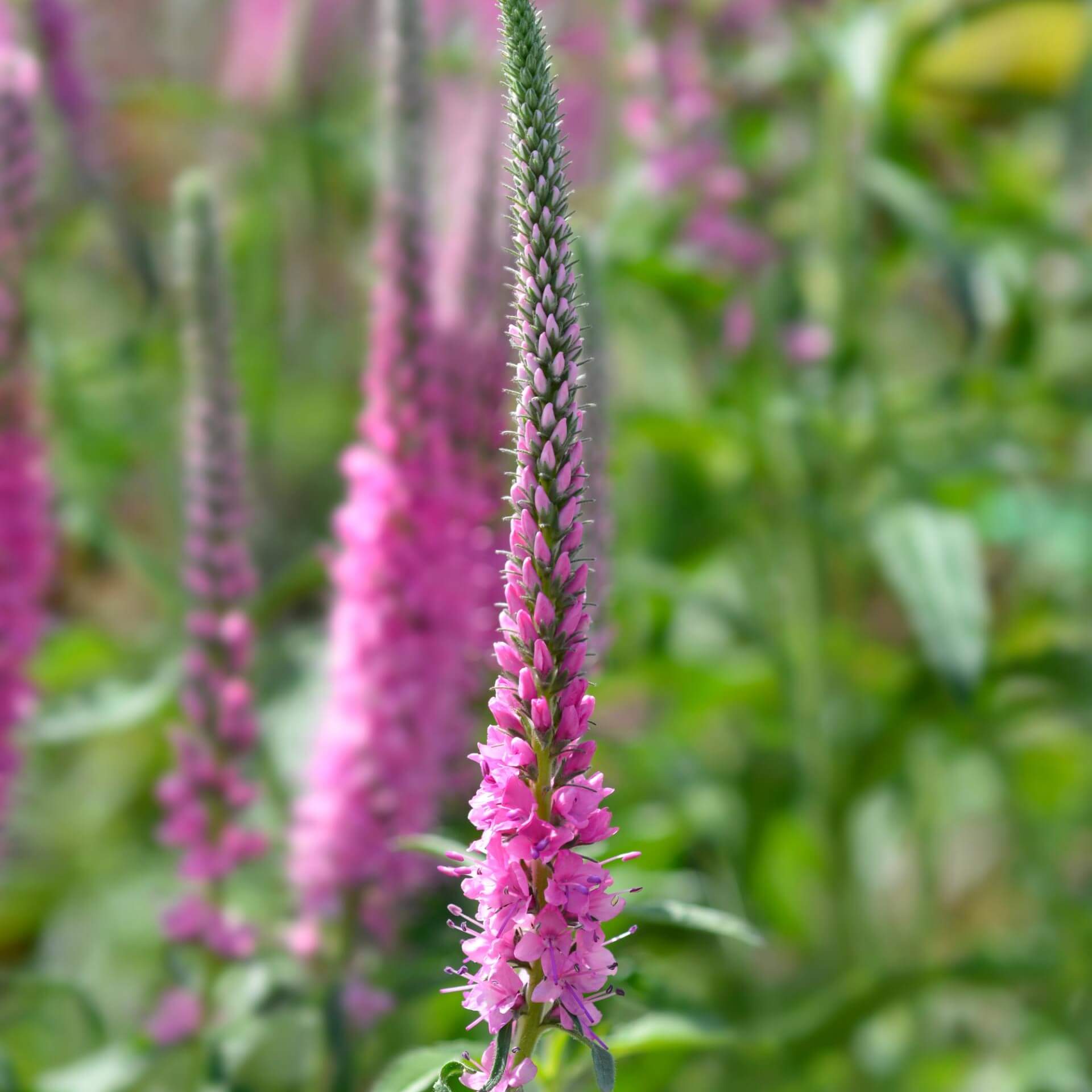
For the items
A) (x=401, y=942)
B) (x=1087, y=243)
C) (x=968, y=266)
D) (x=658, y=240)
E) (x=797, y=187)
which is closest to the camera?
(x=401, y=942)

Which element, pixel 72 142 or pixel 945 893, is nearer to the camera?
pixel 72 142

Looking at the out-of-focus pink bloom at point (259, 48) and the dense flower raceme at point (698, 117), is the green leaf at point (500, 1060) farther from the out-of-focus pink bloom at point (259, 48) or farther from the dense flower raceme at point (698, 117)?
the out-of-focus pink bloom at point (259, 48)

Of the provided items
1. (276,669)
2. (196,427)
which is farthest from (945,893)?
(196,427)

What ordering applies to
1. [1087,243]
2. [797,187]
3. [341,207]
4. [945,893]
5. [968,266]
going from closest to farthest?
[968,266] < [1087,243] < [797,187] < [341,207] < [945,893]

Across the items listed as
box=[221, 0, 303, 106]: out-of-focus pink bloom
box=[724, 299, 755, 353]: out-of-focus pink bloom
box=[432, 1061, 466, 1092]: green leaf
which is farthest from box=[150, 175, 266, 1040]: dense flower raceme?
box=[221, 0, 303, 106]: out-of-focus pink bloom

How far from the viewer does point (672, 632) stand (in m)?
1.55

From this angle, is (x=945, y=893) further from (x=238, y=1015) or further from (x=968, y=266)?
(x=238, y=1015)

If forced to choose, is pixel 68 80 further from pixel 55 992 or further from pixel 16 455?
pixel 55 992

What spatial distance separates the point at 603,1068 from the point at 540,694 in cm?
12

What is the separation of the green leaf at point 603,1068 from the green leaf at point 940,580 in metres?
0.65

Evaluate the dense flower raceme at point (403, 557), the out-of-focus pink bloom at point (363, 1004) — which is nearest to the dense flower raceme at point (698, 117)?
the dense flower raceme at point (403, 557)

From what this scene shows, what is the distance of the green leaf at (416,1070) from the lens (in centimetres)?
52

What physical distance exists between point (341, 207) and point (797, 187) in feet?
2.10

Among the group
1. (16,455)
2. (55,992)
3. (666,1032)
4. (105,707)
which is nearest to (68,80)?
(16,455)
